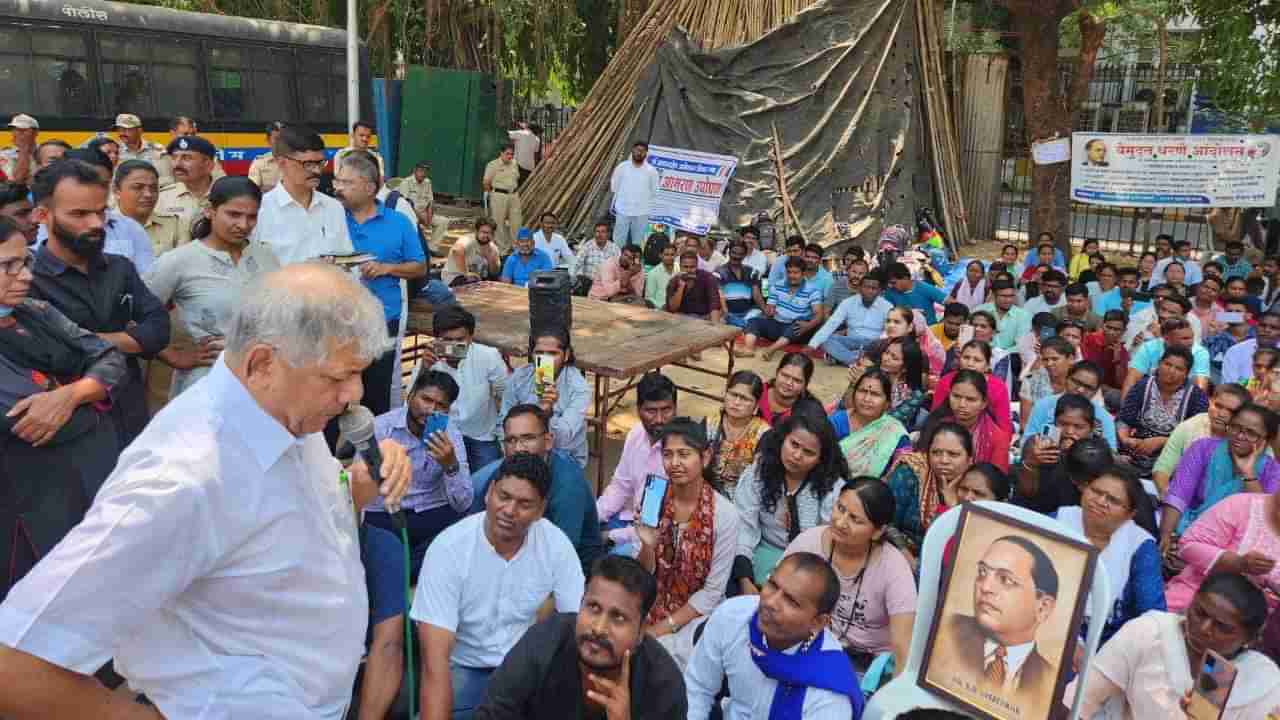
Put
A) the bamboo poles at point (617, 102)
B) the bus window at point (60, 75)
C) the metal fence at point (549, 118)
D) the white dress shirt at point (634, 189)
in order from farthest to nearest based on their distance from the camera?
1. the metal fence at point (549, 118)
2. the bamboo poles at point (617, 102)
3. the white dress shirt at point (634, 189)
4. the bus window at point (60, 75)

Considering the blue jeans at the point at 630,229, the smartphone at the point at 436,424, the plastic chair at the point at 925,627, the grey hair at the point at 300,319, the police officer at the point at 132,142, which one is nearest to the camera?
the grey hair at the point at 300,319

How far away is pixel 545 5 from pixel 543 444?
16.2 meters

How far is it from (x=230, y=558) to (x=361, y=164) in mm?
3486

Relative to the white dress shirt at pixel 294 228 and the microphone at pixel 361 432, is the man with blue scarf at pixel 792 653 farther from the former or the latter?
the white dress shirt at pixel 294 228

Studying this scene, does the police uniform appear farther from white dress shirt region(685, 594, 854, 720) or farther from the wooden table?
white dress shirt region(685, 594, 854, 720)

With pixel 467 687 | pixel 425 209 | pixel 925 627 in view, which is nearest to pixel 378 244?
pixel 467 687

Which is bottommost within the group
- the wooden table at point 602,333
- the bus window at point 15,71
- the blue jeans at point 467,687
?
the blue jeans at point 467,687

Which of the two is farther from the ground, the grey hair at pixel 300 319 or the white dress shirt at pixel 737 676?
the grey hair at pixel 300 319

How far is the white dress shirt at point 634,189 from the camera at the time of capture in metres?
11.4

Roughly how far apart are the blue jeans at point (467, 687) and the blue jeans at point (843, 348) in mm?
5629

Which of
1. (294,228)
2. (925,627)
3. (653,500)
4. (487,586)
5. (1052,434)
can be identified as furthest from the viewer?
(1052,434)

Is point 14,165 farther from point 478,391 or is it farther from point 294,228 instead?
point 478,391

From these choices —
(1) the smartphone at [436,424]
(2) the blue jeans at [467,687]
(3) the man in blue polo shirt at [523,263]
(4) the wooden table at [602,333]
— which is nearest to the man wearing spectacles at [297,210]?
(1) the smartphone at [436,424]

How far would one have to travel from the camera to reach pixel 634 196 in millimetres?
11438
